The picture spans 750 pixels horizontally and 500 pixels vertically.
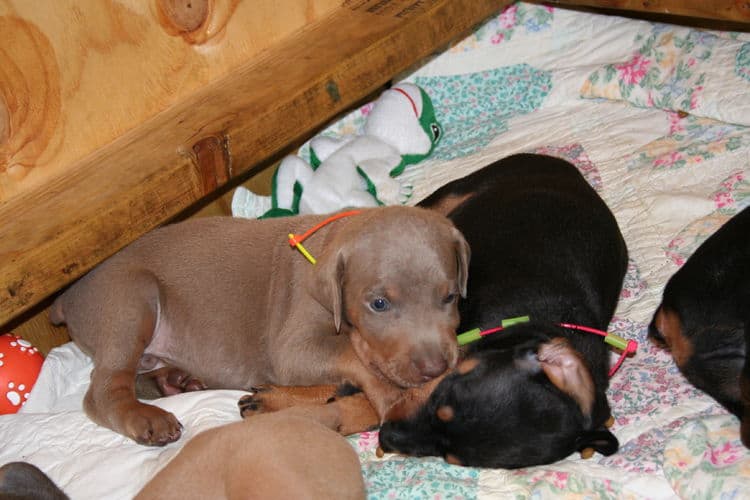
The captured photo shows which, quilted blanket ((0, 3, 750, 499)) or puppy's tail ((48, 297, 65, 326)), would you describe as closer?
quilted blanket ((0, 3, 750, 499))

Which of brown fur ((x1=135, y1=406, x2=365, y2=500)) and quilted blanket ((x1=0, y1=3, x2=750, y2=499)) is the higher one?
brown fur ((x1=135, y1=406, x2=365, y2=500))

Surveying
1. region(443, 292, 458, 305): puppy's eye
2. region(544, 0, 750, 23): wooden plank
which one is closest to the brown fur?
region(443, 292, 458, 305): puppy's eye

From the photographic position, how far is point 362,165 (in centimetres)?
582

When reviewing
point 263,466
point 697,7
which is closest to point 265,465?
point 263,466

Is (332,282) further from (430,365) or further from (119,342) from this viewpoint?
(119,342)

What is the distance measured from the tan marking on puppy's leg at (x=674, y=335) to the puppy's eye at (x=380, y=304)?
1184 mm

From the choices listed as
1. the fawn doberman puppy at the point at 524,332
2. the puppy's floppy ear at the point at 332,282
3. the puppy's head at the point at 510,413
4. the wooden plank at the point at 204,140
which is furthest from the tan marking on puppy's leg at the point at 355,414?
the wooden plank at the point at 204,140

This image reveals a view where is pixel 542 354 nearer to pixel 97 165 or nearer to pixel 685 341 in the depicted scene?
pixel 685 341

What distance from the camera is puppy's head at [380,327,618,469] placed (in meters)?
3.38

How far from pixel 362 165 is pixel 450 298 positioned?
6.69 feet

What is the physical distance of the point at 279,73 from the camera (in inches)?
186

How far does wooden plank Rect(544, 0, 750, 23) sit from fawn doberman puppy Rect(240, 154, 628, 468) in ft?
3.79

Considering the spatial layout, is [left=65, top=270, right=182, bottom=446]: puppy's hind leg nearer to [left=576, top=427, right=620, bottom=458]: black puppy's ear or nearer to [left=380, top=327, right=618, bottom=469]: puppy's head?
[left=380, top=327, right=618, bottom=469]: puppy's head

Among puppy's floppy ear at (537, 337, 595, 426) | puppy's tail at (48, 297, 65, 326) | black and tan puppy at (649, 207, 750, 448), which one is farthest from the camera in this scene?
puppy's tail at (48, 297, 65, 326)
